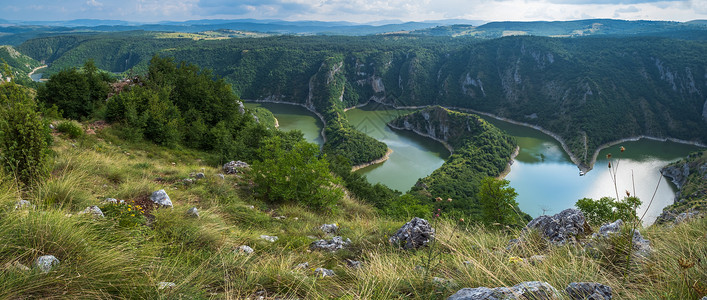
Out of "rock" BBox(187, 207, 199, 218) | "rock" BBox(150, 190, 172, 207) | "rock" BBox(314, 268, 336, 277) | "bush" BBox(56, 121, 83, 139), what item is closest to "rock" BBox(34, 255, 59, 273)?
"rock" BBox(314, 268, 336, 277)

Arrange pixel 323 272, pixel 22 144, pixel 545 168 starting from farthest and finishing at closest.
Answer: pixel 545 168 < pixel 22 144 < pixel 323 272

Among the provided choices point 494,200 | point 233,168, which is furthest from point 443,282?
point 494,200

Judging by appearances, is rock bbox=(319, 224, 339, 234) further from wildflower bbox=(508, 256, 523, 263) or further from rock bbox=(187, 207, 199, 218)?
wildflower bbox=(508, 256, 523, 263)

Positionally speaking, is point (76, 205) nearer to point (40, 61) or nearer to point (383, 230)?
Answer: point (383, 230)

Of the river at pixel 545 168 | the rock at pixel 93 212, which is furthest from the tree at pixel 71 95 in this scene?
the river at pixel 545 168

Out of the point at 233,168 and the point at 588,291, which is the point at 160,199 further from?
the point at 588,291

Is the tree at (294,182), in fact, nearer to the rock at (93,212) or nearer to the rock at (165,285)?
the rock at (93,212)
